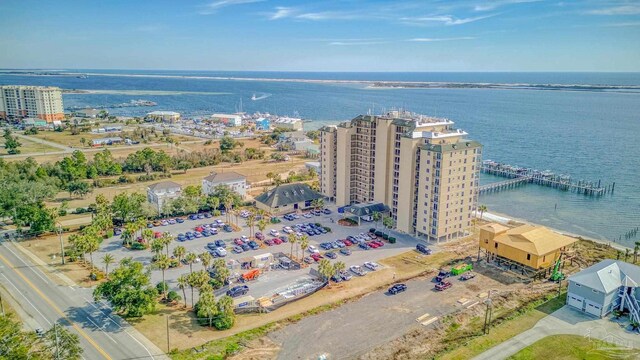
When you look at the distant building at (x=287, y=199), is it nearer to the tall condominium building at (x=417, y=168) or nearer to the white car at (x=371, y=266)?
the tall condominium building at (x=417, y=168)

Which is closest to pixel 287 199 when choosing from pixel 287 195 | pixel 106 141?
pixel 287 195

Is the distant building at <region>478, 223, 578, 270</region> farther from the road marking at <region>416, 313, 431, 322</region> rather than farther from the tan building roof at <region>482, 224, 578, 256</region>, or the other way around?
the road marking at <region>416, 313, 431, 322</region>

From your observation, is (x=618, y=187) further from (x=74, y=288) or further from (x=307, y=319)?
(x=74, y=288)

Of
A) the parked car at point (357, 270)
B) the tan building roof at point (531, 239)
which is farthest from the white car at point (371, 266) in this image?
the tan building roof at point (531, 239)

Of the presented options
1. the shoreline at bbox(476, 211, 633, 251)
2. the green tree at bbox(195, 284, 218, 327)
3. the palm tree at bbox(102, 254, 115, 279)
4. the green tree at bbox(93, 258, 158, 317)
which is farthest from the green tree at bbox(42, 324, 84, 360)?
the shoreline at bbox(476, 211, 633, 251)

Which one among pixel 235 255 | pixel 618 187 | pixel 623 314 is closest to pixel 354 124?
pixel 235 255

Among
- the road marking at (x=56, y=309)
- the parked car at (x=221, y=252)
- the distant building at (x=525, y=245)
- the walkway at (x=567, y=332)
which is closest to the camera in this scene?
the road marking at (x=56, y=309)

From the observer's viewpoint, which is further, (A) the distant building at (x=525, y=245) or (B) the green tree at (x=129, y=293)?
(A) the distant building at (x=525, y=245)
